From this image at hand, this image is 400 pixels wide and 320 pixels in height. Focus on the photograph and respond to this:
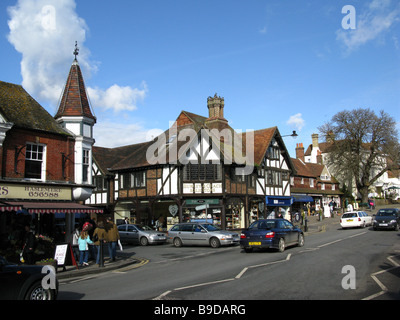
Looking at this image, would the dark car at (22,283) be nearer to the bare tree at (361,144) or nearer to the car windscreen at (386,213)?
the car windscreen at (386,213)

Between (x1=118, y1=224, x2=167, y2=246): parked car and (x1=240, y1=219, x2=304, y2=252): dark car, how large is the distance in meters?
8.58

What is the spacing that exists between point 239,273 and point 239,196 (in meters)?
20.1

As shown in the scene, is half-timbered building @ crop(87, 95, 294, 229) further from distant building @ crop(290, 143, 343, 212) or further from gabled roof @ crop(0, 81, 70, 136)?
gabled roof @ crop(0, 81, 70, 136)

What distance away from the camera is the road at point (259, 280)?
822 centimetres

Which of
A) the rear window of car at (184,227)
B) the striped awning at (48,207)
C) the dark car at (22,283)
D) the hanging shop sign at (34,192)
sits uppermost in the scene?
the hanging shop sign at (34,192)

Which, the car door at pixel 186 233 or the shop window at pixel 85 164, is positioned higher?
the shop window at pixel 85 164

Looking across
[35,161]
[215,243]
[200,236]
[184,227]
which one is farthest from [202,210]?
[35,161]

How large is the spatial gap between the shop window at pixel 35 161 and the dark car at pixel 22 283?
11.8 metres

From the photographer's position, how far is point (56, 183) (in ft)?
61.2

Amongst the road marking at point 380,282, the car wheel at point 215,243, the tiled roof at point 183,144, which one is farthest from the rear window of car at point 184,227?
the road marking at point 380,282

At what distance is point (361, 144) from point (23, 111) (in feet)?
159
